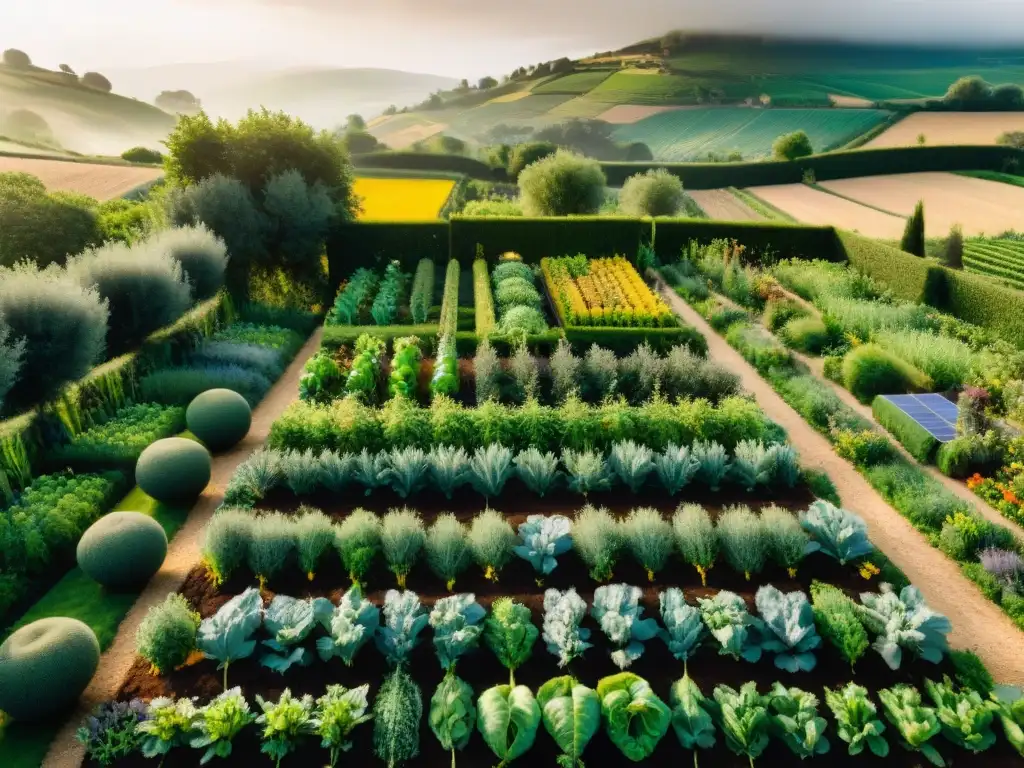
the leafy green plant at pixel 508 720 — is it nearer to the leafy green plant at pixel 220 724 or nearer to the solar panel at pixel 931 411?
the leafy green plant at pixel 220 724

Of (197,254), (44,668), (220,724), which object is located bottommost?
(220,724)

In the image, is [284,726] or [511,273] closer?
[284,726]

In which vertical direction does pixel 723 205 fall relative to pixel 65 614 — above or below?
below

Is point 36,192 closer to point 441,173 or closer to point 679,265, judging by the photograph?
point 679,265

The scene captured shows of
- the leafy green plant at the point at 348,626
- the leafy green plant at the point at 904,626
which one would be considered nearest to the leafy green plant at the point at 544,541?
the leafy green plant at the point at 348,626

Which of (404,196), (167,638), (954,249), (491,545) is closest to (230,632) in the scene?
(167,638)

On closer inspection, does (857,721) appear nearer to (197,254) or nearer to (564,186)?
(197,254)
